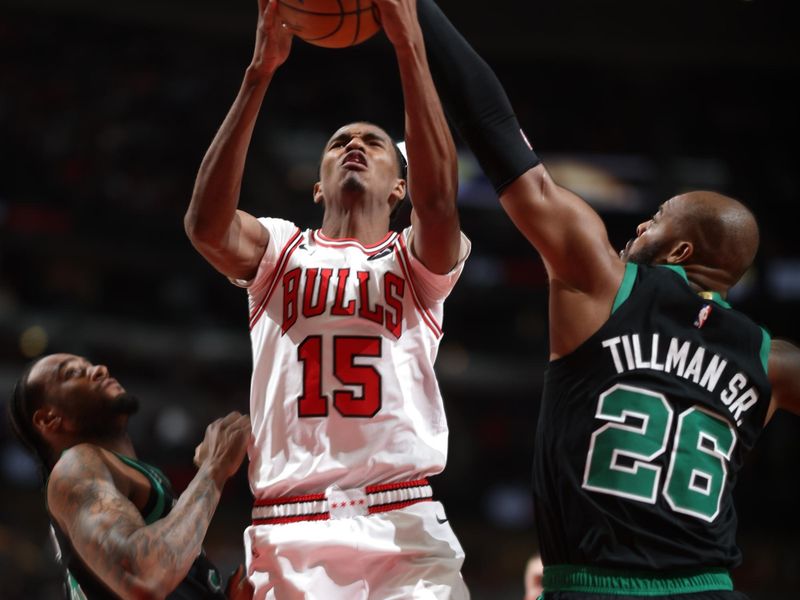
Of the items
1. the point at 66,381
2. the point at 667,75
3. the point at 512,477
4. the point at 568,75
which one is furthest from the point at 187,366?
the point at 66,381

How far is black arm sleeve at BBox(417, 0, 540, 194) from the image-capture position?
3438mm

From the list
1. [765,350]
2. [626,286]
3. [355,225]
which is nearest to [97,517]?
[355,225]

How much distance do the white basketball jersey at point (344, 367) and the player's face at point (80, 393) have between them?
943 millimetres

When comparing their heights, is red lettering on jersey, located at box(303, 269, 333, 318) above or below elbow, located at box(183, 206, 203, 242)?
below

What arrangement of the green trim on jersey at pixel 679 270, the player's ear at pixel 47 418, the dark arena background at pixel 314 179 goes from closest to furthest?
the green trim on jersey at pixel 679 270, the player's ear at pixel 47 418, the dark arena background at pixel 314 179

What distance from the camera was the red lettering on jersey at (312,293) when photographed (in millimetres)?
3947

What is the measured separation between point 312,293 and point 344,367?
33 cm

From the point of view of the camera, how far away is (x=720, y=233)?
12.0 feet

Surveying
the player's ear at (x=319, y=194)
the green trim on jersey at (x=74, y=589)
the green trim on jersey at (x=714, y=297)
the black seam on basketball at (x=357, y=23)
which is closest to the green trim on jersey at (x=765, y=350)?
the green trim on jersey at (x=714, y=297)

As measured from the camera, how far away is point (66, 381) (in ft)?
15.4

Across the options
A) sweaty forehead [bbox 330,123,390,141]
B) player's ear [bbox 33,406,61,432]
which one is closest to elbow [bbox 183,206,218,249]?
sweaty forehead [bbox 330,123,390,141]

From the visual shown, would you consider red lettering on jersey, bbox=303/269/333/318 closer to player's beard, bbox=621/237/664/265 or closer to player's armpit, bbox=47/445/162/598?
player's armpit, bbox=47/445/162/598

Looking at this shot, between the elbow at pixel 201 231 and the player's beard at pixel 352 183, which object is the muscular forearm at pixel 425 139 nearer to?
the player's beard at pixel 352 183

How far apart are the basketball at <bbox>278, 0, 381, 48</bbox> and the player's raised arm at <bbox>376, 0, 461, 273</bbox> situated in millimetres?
78
